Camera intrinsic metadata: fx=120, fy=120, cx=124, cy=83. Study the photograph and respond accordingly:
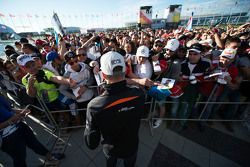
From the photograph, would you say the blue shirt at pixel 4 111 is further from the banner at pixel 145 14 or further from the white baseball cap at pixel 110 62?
the banner at pixel 145 14

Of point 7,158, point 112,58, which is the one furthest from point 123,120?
point 7,158

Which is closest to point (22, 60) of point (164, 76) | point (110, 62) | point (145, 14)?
point (110, 62)

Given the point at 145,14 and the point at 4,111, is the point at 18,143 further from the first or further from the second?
the point at 145,14

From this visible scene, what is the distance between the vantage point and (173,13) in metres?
35.4

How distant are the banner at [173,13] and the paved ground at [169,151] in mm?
40198

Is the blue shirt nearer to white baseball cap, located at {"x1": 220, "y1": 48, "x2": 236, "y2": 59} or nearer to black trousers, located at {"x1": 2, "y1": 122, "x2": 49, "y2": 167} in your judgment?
black trousers, located at {"x1": 2, "y1": 122, "x2": 49, "y2": 167}

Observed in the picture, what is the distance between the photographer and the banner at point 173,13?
34731 mm

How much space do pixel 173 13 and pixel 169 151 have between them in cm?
4160

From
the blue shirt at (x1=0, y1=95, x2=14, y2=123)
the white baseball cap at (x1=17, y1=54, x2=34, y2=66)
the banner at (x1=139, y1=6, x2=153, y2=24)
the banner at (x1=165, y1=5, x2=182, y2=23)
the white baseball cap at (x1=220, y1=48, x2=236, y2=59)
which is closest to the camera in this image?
the blue shirt at (x1=0, y1=95, x2=14, y2=123)

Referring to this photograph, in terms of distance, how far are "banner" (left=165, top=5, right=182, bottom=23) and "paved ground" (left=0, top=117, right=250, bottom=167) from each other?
40.2m

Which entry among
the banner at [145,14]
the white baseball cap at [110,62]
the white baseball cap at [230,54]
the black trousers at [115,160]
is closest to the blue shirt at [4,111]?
the black trousers at [115,160]

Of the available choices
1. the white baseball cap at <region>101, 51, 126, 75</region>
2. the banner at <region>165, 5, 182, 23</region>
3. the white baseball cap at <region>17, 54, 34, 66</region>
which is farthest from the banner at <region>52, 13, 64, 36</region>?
the banner at <region>165, 5, 182, 23</region>

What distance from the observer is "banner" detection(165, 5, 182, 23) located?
34.7 metres

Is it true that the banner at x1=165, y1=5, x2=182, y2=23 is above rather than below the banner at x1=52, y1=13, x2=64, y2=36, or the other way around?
above
